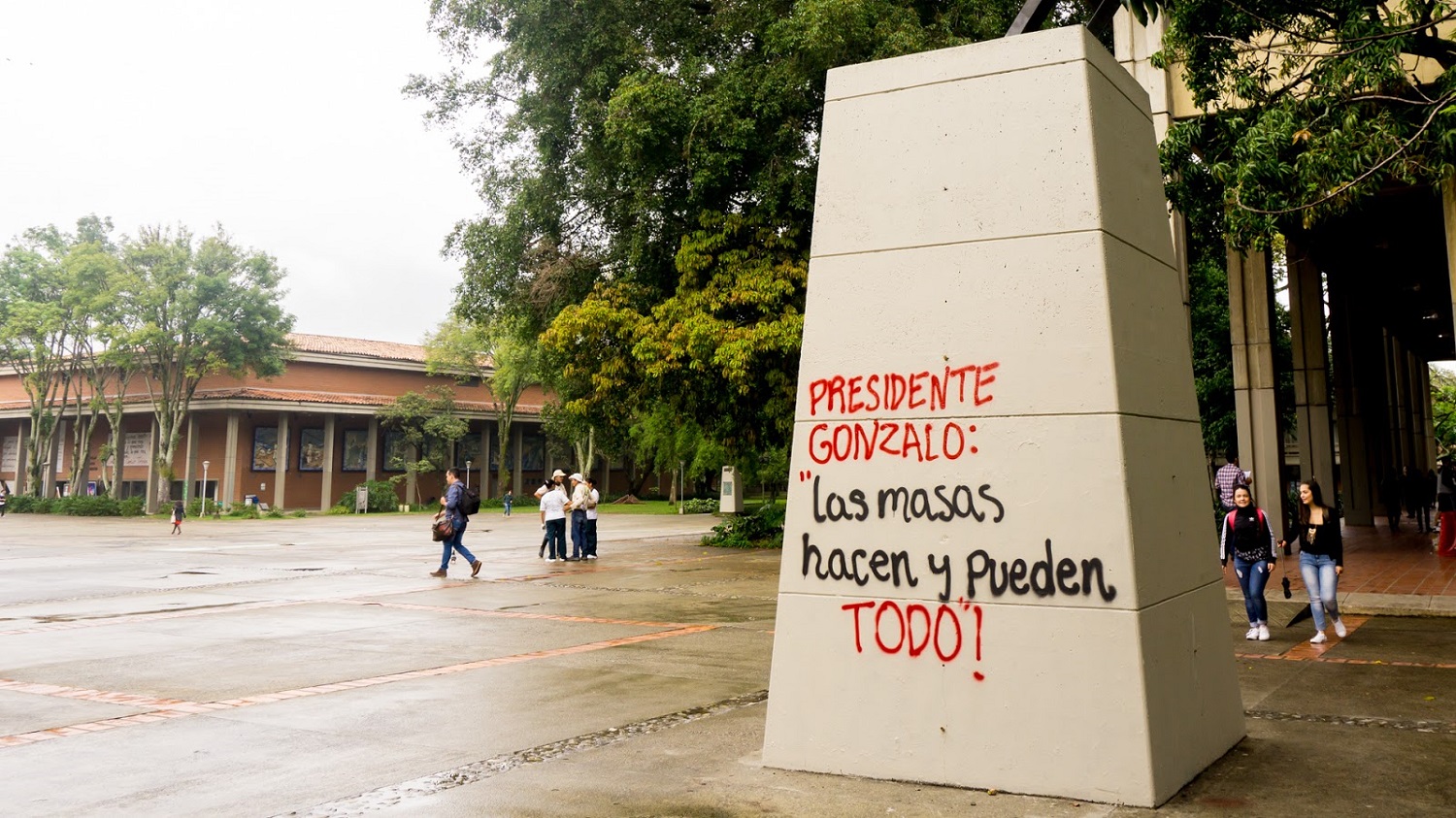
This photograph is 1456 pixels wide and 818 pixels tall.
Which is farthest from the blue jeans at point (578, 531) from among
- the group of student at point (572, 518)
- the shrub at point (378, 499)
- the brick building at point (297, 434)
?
the shrub at point (378, 499)

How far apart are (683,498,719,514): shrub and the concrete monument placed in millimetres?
45737

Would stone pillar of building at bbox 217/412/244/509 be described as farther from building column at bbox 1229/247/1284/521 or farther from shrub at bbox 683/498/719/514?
building column at bbox 1229/247/1284/521

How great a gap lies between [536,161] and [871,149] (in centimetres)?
1961

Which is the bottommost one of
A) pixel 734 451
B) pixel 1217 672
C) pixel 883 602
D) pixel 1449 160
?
pixel 1217 672

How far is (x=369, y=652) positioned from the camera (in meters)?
9.70

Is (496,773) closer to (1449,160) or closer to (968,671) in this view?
(968,671)

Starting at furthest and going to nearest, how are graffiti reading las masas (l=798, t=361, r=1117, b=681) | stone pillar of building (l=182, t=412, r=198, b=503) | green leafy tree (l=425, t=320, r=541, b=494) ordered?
green leafy tree (l=425, t=320, r=541, b=494) → stone pillar of building (l=182, t=412, r=198, b=503) → graffiti reading las masas (l=798, t=361, r=1117, b=681)

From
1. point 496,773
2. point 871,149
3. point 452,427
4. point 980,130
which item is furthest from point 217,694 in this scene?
point 452,427

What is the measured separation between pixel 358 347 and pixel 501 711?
5369cm

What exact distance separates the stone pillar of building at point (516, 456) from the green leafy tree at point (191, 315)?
14249 millimetres

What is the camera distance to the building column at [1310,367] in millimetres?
25312

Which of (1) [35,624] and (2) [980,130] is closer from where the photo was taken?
(2) [980,130]

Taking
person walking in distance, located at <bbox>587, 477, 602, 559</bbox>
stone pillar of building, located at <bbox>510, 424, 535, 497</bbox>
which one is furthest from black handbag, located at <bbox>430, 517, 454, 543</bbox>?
stone pillar of building, located at <bbox>510, 424, 535, 497</bbox>

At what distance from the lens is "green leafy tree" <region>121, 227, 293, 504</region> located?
146 ft
